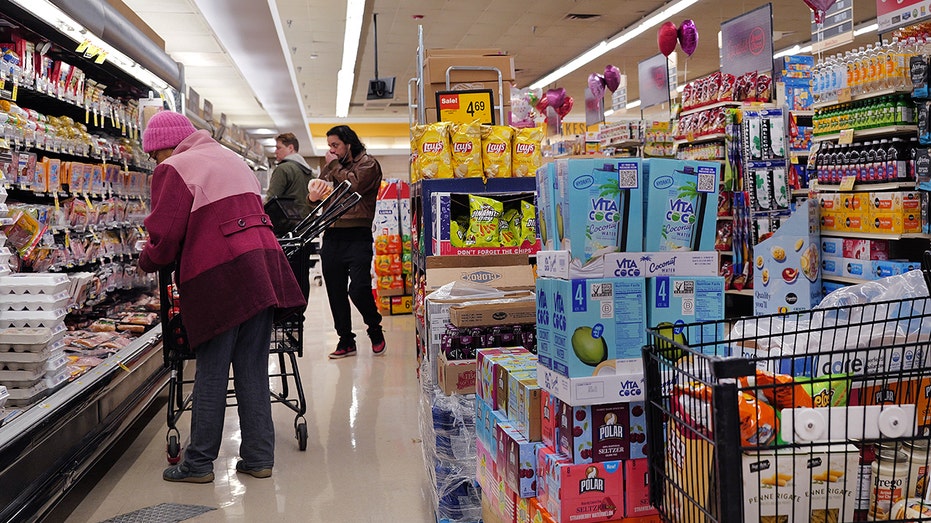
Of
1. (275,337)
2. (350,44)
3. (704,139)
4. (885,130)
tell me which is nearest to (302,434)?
(275,337)

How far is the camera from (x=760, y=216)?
7.10 metres

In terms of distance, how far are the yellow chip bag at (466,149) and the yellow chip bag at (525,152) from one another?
0.64ft

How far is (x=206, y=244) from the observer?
3.33 m

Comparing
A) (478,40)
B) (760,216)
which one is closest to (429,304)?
(760,216)

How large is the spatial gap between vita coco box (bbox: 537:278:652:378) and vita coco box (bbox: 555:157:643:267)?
0.25 feet

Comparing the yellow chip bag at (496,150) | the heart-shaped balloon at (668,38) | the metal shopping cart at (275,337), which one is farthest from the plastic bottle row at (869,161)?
the heart-shaped balloon at (668,38)

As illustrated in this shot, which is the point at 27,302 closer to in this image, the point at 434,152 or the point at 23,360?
the point at 23,360

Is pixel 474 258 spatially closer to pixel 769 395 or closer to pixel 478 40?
pixel 769 395

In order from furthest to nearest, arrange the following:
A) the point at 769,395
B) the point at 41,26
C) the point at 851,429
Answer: the point at 41,26, the point at 769,395, the point at 851,429

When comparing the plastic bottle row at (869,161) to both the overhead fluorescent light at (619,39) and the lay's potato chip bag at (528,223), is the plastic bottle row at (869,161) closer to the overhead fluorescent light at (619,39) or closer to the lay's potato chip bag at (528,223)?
the lay's potato chip bag at (528,223)

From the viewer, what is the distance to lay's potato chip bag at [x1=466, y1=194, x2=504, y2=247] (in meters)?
3.71

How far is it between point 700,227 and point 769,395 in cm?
66

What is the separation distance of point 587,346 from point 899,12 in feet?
14.2

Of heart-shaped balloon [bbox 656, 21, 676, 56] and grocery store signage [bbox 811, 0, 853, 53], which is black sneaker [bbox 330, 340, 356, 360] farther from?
heart-shaped balloon [bbox 656, 21, 676, 56]
